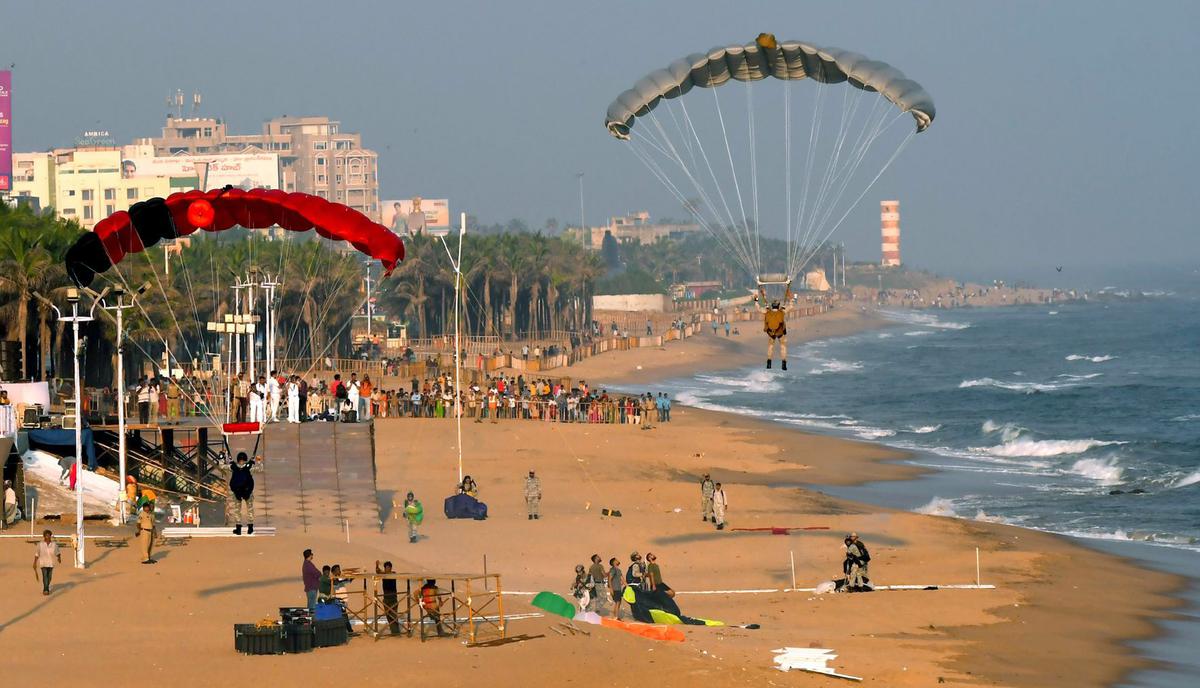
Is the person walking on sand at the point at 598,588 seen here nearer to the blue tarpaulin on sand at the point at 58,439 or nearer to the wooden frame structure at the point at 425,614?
the wooden frame structure at the point at 425,614

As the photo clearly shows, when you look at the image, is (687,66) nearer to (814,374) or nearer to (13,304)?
(13,304)

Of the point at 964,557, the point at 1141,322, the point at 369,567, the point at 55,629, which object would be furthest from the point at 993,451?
the point at 1141,322

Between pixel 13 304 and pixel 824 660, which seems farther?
pixel 13 304

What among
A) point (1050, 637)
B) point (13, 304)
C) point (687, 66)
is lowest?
point (1050, 637)

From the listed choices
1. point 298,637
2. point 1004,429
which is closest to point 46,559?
point 298,637

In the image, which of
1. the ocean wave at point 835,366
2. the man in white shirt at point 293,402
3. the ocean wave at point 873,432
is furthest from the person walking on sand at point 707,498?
the ocean wave at point 835,366

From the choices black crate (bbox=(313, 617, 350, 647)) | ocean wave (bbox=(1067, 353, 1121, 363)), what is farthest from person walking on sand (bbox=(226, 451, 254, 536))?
ocean wave (bbox=(1067, 353, 1121, 363))

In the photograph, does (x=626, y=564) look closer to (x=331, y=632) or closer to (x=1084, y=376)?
(x=331, y=632)
